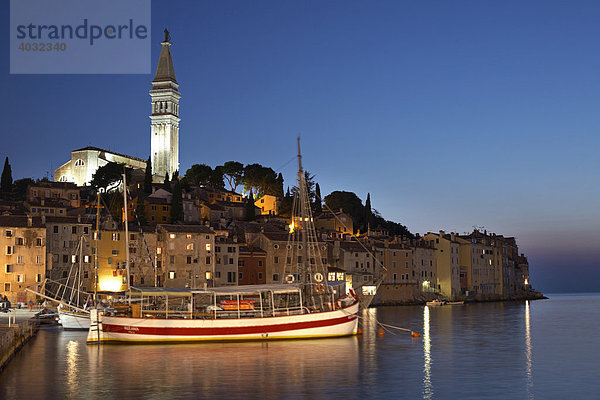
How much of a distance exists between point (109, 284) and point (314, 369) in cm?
4566

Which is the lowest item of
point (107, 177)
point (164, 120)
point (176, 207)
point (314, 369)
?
point (314, 369)

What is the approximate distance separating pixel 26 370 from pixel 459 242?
287ft

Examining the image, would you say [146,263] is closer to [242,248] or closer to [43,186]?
[242,248]

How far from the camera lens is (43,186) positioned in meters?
91.2

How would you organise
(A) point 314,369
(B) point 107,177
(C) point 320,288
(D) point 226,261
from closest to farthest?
(A) point 314,369 < (C) point 320,288 < (D) point 226,261 < (B) point 107,177

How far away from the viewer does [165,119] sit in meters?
146

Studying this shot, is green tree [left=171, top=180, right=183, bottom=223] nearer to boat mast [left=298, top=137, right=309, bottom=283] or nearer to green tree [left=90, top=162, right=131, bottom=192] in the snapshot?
green tree [left=90, top=162, right=131, bottom=192]

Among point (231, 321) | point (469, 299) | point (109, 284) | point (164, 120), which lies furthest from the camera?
point (164, 120)

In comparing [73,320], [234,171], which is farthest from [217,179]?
[73,320]

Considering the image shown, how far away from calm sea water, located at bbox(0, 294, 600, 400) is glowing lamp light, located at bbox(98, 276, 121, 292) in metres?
24.9

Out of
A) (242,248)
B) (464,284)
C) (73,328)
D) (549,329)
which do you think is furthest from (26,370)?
(464,284)

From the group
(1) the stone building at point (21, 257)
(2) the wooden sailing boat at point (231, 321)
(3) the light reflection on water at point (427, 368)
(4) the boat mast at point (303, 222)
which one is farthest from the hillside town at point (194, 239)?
(3) the light reflection on water at point (427, 368)

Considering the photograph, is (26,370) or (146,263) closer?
(26,370)

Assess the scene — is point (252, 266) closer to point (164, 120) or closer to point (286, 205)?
point (286, 205)
